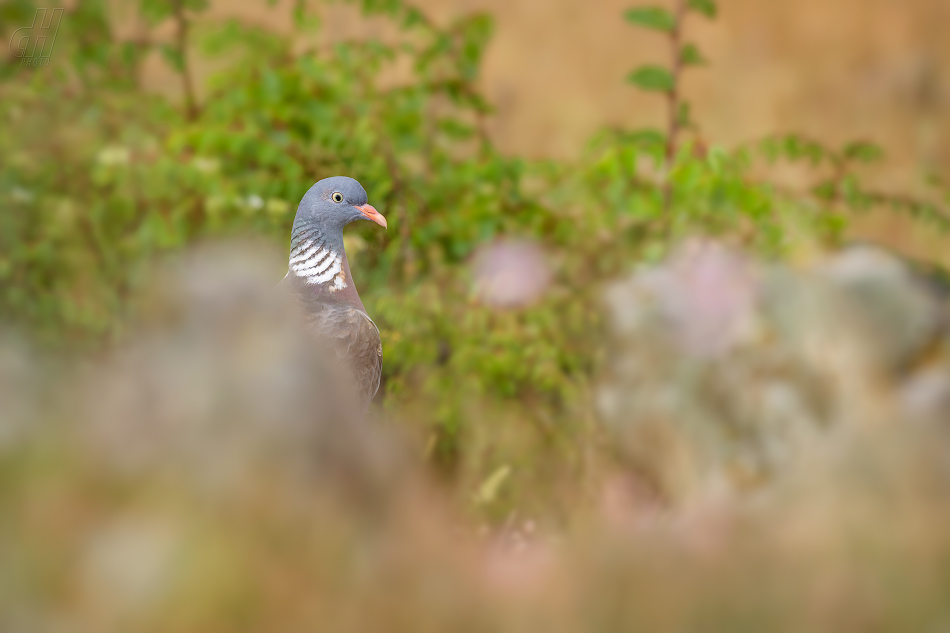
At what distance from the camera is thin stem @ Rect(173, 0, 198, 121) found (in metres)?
2.46

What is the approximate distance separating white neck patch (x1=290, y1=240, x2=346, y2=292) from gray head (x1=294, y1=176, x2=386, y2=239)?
3 centimetres

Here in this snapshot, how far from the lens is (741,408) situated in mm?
1674

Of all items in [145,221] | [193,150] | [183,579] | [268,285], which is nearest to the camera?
[183,579]

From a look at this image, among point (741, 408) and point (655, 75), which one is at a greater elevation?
point (655, 75)

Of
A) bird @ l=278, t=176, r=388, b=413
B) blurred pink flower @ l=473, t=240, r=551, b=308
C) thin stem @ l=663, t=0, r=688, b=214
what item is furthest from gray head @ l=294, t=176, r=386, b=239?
thin stem @ l=663, t=0, r=688, b=214

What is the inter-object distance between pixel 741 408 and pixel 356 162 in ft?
2.71

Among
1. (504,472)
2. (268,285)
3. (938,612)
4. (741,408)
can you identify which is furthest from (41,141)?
(938,612)

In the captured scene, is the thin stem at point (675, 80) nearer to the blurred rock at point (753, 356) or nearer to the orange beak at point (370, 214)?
the blurred rock at point (753, 356)

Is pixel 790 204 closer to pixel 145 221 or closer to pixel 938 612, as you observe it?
pixel 145 221

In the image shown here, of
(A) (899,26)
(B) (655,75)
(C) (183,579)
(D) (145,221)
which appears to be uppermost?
(A) (899,26)

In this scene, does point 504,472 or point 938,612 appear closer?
point 938,612

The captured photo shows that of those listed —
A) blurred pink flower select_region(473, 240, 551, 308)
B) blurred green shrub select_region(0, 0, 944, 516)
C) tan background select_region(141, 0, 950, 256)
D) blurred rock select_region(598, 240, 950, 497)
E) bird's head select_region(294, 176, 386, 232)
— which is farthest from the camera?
tan background select_region(141, 0, 950, 256)

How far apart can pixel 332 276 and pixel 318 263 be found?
0.02 m

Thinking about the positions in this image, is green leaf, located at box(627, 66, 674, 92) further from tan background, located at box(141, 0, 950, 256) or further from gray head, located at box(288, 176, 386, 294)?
gray head, located at box(288, 176, 386, 294)
